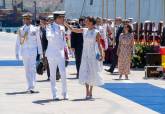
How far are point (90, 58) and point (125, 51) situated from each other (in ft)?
16.0

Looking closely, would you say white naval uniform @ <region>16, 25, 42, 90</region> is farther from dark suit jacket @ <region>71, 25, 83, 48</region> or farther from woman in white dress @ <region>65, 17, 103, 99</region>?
dark suit jacket @ <region>71, 25, 83, 48</region>

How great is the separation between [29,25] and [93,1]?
2316 cm

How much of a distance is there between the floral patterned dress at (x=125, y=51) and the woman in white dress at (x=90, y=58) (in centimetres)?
462

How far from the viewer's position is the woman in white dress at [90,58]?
12.6 m

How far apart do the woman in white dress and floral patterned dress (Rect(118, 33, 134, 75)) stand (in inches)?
182

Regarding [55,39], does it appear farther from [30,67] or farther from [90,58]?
[30,67]

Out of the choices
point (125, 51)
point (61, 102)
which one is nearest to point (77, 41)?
point (125, 51)

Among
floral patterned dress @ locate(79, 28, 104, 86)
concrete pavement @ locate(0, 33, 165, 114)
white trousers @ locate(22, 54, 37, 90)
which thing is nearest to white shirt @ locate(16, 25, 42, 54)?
white trousers @ locate(22, 54, 37, 90)

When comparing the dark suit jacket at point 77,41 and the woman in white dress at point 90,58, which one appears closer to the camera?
the woman in white dress at point 90,58

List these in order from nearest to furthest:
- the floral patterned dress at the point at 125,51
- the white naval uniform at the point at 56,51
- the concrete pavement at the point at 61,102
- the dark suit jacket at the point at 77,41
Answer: the concrete pavement at the point at 61,102 → the white naval uniform at the point at 56,51 → the dark suit jacket at the point at 77,41 → the floral patterned dress at the point at 125,51

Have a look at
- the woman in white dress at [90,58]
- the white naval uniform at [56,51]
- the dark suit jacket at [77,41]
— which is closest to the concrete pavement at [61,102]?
the woman in white dress at [90,58]

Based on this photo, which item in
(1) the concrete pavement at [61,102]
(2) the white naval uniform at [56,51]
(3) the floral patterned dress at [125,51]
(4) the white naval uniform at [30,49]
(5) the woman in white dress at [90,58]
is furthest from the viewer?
(3) the floral patterned dress at [125,51]

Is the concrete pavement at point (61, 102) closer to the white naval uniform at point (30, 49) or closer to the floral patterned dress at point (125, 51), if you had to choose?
the white naval uniform at point (30, 49)

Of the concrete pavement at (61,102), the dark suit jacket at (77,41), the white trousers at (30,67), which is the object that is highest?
the dark suit jacket at (77,41)
